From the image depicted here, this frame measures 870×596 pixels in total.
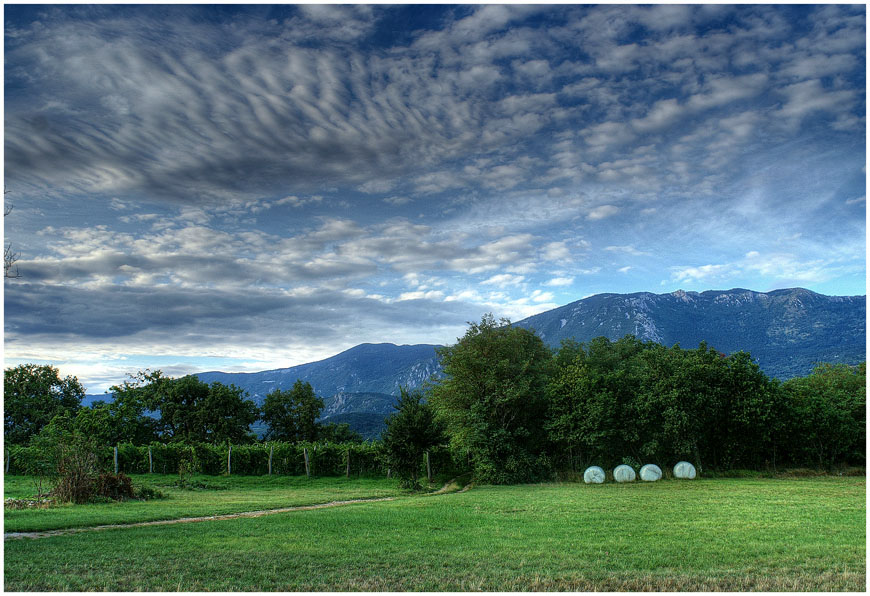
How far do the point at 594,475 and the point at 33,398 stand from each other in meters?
52.7

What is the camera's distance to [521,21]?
12.2m

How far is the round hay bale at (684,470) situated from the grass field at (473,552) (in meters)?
15.2

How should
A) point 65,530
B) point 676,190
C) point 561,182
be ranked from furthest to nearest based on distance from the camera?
point 676,190
point 561,182
point 65,530

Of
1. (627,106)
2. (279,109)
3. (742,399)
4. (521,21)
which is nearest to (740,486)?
(742,399)

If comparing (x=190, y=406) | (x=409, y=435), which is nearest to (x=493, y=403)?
(x=409, y=435)

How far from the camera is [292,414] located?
197ft

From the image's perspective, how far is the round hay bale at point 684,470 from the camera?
32094 millimetres

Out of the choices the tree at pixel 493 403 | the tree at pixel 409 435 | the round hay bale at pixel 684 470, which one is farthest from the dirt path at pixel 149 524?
the round hay bale at pixel 684 470

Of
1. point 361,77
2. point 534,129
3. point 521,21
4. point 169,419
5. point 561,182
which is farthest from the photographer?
point 169,419

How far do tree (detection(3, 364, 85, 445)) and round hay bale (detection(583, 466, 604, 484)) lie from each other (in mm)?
46068

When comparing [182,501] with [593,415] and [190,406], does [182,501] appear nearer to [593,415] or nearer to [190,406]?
[593,415]

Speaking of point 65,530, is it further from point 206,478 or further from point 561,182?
point 561,182

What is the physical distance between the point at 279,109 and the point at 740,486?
2668cm

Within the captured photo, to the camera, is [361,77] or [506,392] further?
[506,392]
